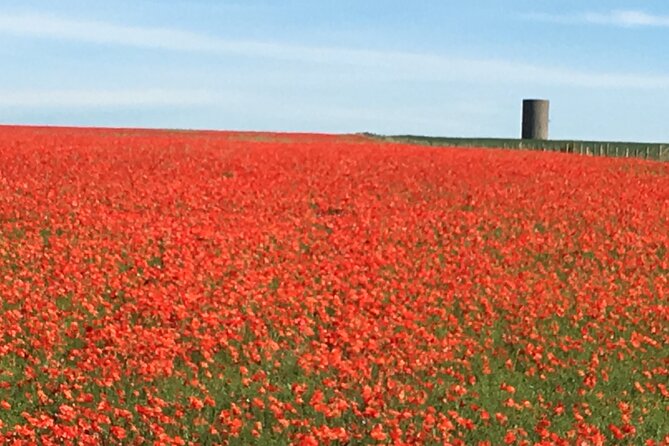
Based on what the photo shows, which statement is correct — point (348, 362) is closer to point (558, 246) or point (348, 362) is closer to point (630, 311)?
point (630, 311)

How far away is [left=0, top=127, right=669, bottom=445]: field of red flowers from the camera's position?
10242 mm

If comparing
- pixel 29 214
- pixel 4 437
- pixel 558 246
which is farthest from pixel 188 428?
pixel 29 214

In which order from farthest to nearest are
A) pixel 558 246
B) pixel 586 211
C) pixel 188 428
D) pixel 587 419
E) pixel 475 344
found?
pixel 586 211 → pixel 558 246 → pixel 475 344 → pixel 587 419 → pixel 188 428

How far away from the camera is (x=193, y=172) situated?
32.9 m

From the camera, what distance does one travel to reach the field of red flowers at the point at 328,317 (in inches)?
403

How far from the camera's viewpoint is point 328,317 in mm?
13586

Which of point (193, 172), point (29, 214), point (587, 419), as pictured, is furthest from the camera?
point (193, 172)

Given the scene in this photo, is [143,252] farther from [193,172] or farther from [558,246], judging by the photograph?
[193,172]

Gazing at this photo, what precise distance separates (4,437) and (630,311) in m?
9.87

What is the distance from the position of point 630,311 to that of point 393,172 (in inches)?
751

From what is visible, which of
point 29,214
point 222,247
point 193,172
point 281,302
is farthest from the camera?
point 193,172

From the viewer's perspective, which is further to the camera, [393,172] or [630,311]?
[393,172]

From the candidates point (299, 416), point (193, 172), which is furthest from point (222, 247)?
point (193, 172)

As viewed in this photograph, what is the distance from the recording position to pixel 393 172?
34.2 m
